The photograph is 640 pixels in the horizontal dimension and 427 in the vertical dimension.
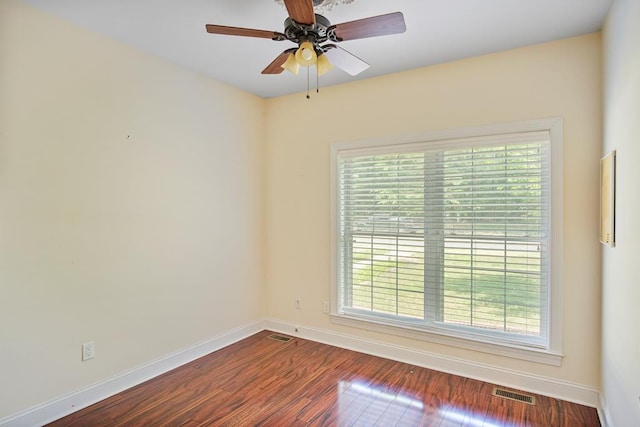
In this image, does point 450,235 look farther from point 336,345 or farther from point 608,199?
point 336,345

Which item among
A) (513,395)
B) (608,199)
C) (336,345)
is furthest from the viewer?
(336,345)

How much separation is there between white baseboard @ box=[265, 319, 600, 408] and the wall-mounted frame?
1.14 m

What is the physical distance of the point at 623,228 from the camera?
6.00ft

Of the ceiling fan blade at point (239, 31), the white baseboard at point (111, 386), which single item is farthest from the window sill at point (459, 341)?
the ceiling fan blade at point (239, 31)

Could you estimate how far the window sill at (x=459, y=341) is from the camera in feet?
8.80

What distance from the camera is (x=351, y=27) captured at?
1.85 metres

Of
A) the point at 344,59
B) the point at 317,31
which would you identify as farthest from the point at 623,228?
the point at 317,31

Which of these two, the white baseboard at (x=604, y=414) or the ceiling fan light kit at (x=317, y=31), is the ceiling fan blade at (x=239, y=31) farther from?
the white baseboard at (x=604, y=414)

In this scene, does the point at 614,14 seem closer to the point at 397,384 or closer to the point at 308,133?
the point at 308,133

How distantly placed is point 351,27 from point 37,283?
2.49 metres

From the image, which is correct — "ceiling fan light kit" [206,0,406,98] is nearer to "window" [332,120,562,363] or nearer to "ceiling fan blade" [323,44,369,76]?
"ceiling fan blade" [323,44,369,76]

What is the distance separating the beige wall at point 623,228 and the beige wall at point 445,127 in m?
0.22

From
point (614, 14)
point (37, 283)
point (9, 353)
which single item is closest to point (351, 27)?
point (614, 14)

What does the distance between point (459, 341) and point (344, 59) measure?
2.43 m
